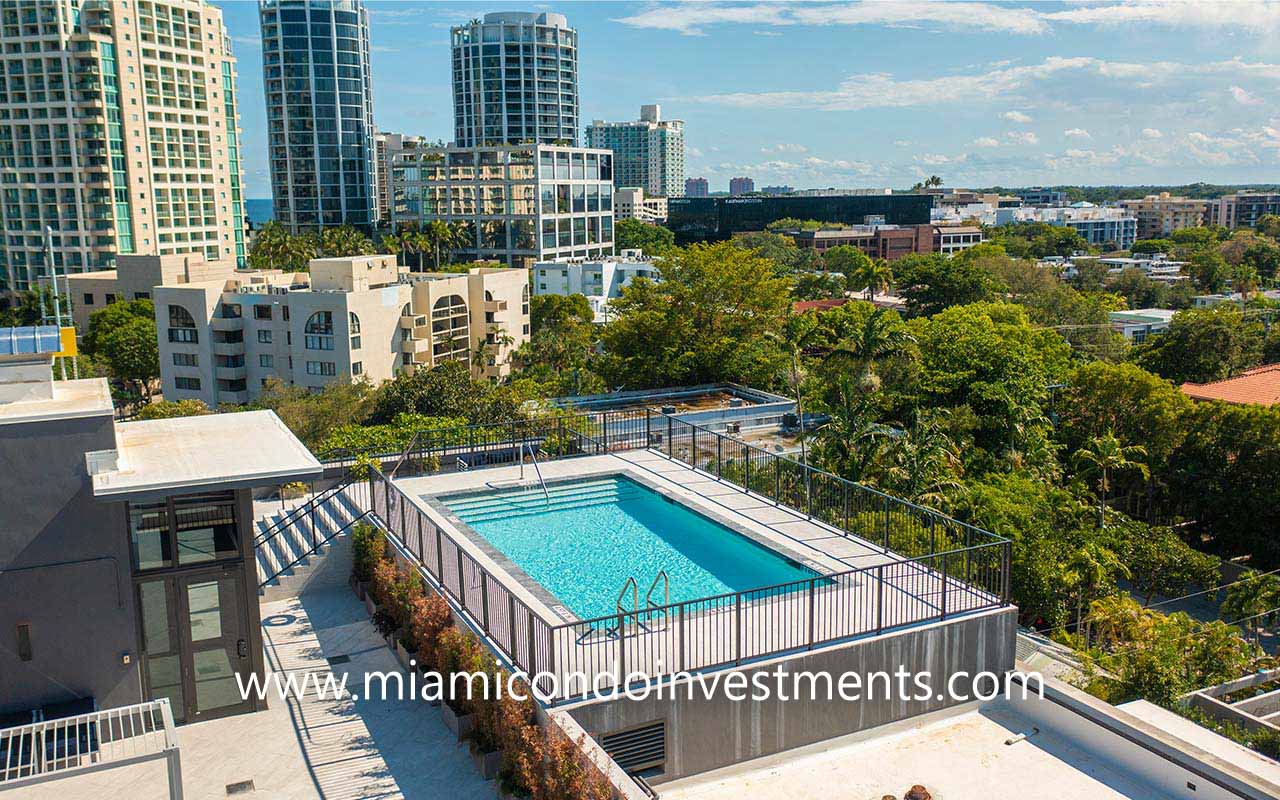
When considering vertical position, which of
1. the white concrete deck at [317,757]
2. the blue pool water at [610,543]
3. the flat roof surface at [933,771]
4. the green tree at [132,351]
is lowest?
the green tree at [132,351]

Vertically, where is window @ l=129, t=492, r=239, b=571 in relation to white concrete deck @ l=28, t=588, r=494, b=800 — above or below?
above

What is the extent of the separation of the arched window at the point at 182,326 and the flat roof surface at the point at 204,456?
48.6 metres

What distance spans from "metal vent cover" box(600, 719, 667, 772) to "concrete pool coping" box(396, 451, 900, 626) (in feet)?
5.95

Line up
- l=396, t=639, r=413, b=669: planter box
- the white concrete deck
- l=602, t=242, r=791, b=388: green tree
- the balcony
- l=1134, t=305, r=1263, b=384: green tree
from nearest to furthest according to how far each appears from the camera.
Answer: the white concrete deck < l=396, t=639, r=413, b=669: planter box < l=602, t=242, r=791, b=388: green tree < l=1134, t=305, r=1263, b=384: green tree < the balcony

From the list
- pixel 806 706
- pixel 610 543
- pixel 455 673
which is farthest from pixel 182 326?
pixel 806 706

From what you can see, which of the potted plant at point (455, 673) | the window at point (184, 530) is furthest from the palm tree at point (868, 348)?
the window at point (184, 530)

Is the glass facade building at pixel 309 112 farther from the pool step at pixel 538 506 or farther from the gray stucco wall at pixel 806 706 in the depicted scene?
the gray stucco wall at pixel 806 706

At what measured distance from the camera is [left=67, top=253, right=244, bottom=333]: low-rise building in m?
68.4

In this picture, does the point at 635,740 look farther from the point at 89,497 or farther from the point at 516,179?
the point at 516,179

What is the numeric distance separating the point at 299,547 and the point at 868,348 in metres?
15.4

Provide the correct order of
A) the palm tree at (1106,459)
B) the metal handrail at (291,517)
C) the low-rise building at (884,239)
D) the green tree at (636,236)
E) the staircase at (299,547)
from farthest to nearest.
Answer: the low-rise building at (884,239) → the green tree at (636,236) → the palm tree at (1106,459) → the metal handrail at (291,517) → the staircase at (299,547)

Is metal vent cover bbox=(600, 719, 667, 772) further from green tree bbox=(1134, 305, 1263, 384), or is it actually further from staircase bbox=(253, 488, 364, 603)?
green tree bbox=(1134, 305, 1263, 384)

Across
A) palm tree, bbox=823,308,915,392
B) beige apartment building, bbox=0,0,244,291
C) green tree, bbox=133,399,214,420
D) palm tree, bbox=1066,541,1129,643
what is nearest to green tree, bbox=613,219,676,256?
beige apartment building, bbox=0,0,244,291

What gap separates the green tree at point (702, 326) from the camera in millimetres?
29641
